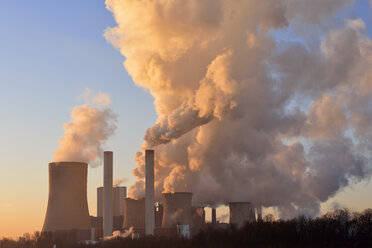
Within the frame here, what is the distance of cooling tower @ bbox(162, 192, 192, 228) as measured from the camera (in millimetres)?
59406

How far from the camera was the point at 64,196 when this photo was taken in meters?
55.8

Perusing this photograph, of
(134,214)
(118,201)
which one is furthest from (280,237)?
(118,201)

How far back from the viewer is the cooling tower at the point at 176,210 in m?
59.4

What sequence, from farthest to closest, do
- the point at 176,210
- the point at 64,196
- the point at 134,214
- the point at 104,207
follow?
1. the point at 134,214
2. the point at 104,207
3. the point at 176,210
4. the point at 64,196

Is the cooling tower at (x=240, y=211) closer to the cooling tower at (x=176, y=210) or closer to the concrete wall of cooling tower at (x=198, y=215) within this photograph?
the cooling tower at (x=176, y=210)

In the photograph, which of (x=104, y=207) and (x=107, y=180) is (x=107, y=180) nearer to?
(x=107, y=180)

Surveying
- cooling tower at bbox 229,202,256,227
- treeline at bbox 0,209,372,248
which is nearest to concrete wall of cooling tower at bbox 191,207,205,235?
cooling tower at bbox 229,202,256,227

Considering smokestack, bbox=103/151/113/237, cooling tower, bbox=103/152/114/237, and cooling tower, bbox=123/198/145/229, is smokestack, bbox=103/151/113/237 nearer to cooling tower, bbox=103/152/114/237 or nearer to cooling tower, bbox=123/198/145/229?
cooling tower, bbox=103/152/114/237

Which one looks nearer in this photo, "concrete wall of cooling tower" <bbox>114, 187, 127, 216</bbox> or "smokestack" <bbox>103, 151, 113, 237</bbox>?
"smokestack" <bbox>103, 151, 113, 237</bbox>

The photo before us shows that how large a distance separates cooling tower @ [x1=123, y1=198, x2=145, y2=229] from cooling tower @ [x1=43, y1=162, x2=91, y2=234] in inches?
434

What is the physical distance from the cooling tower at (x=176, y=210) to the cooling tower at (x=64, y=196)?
902cm

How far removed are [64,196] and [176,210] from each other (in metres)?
11.9

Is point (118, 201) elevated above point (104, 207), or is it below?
above

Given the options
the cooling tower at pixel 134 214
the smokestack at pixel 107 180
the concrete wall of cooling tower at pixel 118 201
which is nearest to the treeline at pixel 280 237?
the smokestack at pixel 107 180
